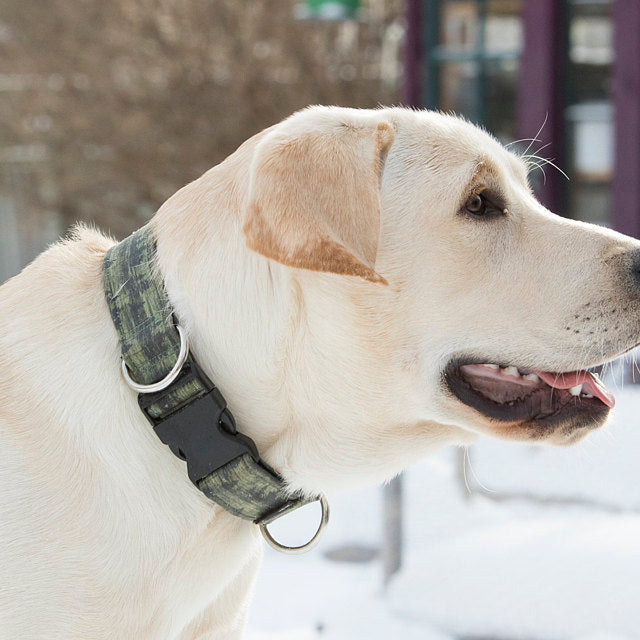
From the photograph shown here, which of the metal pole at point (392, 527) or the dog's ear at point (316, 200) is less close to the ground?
the dog's ear at point (316, 200)

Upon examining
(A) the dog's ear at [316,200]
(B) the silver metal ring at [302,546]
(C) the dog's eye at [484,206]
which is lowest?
(B) the silver metal ring at [302,546]

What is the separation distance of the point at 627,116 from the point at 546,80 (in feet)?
2.60

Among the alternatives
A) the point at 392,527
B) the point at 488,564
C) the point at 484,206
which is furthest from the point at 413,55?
the point at 484,206

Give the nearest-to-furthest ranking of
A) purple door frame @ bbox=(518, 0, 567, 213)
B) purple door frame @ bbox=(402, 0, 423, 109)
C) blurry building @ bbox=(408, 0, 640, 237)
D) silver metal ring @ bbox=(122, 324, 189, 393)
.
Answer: silver metal ring @ bbox=(122, 324, 189, 393), blurry building @ bbox=(408, 0, 640, 237), purple door frame @ bbox=(518, 0, 567, 213), purple door frame @ bbox=(402, 0, 423, 109)


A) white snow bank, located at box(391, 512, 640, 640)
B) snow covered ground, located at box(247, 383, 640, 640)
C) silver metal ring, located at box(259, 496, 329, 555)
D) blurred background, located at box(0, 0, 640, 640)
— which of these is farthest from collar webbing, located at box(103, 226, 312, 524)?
white snow bank, located at box(391, 512, 640, 640)

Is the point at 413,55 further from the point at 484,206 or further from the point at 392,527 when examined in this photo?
the point at 484,206

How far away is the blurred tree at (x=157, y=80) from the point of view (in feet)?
38.9

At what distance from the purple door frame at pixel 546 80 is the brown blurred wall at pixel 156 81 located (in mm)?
5065

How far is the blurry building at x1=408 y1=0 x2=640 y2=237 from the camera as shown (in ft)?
21.8

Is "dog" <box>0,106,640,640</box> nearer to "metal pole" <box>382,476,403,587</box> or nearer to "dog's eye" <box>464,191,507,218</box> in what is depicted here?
"dog's eye" <box>464,191,507,218</box>

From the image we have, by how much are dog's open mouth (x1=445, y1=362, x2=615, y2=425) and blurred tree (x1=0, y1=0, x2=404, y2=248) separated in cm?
1021

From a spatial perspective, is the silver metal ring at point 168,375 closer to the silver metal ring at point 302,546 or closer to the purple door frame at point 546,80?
the silver metal ring at point 302,546

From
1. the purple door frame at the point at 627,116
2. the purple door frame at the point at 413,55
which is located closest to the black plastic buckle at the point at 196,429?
the purple door frame at the point at 627,116

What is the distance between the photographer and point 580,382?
6.69ft
